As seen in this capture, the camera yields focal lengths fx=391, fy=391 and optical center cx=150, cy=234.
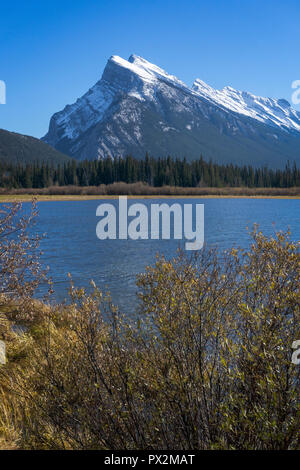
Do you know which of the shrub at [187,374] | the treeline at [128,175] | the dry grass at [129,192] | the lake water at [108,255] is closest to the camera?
the shrub at [187,374]

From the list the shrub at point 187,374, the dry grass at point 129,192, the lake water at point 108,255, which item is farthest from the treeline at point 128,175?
the shrub at point 187,374

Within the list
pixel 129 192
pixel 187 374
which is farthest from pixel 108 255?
pixel 129 192

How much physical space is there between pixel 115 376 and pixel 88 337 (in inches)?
27.0

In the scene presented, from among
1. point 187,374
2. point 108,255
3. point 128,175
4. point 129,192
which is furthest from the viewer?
point 128,175

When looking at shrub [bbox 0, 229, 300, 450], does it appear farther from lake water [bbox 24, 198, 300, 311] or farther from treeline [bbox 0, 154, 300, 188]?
treeline [bbox 0, 154, 300, 188]

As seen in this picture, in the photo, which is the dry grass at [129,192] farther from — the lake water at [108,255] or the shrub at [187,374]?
the shrub at [187,374]

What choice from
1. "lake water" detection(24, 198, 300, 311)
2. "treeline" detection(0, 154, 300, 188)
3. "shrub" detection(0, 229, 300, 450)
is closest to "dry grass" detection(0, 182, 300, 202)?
"treeline" detection(0, 154, 300, 188)

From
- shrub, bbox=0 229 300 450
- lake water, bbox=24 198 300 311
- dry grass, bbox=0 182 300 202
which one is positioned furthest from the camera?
dry grass, bbox=0 182 300 202

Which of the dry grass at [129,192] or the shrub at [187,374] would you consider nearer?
the shrub at [187,374]

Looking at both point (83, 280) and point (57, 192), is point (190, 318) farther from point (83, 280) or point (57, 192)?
point (57, 192)

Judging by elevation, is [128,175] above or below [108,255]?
above

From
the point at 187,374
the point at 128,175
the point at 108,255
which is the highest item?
the point at 128,175

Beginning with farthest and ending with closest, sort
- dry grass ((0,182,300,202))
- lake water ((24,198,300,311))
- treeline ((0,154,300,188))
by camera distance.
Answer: treeline ((0,154,300,188)) < dry grass ((0,182,300,202)) < lake water ((24,198,300,311))

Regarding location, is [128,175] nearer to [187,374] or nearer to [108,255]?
[108,255]
